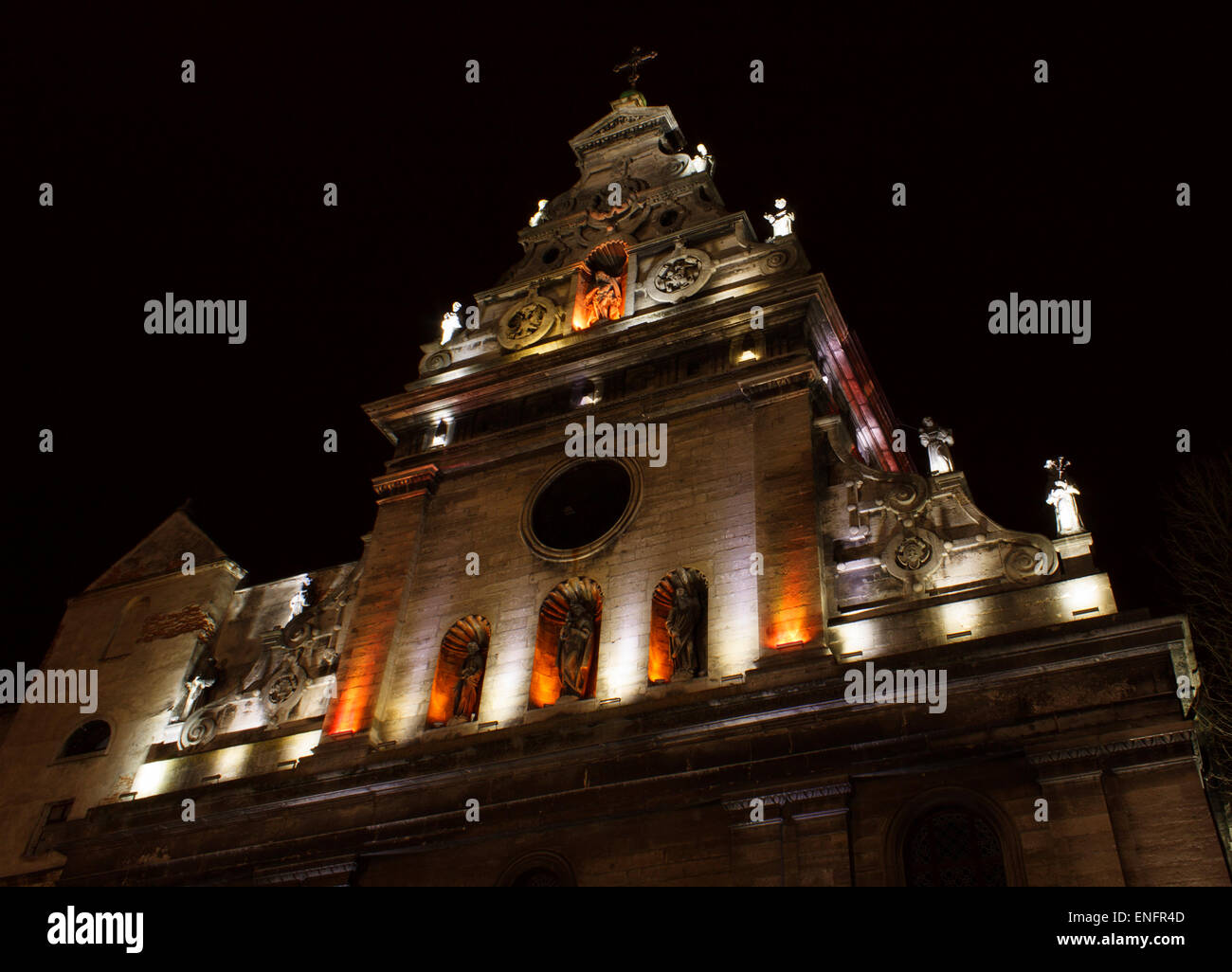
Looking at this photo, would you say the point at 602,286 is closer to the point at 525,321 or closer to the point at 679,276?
the point at 525,321

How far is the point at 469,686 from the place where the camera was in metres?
23.2

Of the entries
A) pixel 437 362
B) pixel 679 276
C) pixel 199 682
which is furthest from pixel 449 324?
pixel 199 682

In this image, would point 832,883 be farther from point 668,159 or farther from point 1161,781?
point 668,159

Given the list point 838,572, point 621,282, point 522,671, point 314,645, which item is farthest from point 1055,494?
point 314,645

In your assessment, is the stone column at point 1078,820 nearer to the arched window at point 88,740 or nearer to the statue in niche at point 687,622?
the statue in niche at point 687,622

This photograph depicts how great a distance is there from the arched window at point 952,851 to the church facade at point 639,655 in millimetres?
44

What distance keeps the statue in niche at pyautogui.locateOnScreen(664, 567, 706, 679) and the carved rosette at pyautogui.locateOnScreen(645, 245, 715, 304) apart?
8.35 meters

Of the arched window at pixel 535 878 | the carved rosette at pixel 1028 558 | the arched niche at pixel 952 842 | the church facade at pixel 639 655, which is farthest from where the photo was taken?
the carved rosette at pixel 1028 558

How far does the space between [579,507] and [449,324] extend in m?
8.60

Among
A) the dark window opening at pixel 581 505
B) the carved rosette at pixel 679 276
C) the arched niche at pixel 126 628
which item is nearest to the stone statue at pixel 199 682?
the arched niche at pixel 126 628

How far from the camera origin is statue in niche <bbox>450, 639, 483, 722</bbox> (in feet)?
75.0

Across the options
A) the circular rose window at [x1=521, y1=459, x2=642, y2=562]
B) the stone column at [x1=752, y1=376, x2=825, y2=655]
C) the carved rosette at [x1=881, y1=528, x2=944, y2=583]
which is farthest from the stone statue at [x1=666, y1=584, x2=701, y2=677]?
the carved rosette at [x1=881, y1=528, x2=944, y2=583]

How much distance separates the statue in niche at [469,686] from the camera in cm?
2288

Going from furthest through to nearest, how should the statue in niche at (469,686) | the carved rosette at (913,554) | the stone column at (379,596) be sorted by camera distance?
1. the stone column at (379,596)
2. the statue in niche at (469,686)
3. the carved rosette at (913,554)
